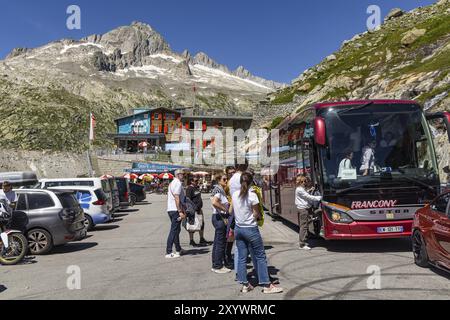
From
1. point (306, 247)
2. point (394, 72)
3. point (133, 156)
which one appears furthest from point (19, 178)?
point (133, 156)

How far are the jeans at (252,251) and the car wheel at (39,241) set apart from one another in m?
6.01

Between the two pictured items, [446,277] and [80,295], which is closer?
[80,295]

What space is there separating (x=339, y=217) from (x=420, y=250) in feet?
6.06

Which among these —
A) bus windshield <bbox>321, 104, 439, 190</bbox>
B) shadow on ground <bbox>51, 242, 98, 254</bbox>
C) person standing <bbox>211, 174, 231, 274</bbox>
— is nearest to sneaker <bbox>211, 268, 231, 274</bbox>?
person standing <bbox>211, 174, 231, 274</bbox>

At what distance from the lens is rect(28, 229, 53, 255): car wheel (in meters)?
11.0

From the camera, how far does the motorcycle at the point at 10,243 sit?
9500 millimetres

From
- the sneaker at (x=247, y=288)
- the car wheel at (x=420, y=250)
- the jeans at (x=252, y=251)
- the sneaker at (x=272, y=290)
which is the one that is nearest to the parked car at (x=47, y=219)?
the jeans at (x=252, y=251)

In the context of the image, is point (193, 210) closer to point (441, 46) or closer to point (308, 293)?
point (308, 293)

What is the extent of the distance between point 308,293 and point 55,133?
12434cm

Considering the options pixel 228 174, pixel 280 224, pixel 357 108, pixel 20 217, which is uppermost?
pixel 357 108

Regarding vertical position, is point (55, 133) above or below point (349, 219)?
above

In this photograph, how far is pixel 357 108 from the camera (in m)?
10.1

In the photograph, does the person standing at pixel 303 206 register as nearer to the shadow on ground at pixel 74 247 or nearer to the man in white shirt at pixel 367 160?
the man in white shirt at pixel 367 160

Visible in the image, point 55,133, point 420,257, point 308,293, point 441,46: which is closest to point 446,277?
point 420,257
